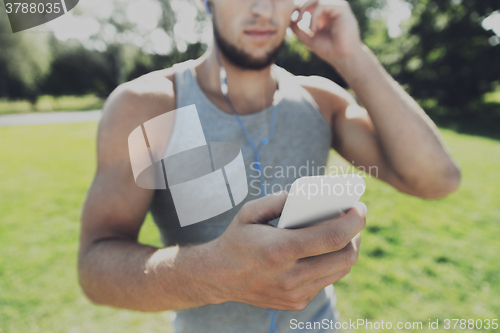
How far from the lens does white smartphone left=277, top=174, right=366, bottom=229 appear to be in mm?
527

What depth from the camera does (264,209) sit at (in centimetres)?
62

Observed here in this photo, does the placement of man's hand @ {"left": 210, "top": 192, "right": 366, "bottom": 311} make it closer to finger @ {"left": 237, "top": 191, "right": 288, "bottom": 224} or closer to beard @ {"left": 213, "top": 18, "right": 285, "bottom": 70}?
finger @ {"left": 237, "top": 191, "right": 288, "bottom": 224}

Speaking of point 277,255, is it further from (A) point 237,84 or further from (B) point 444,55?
(B) point 444,55

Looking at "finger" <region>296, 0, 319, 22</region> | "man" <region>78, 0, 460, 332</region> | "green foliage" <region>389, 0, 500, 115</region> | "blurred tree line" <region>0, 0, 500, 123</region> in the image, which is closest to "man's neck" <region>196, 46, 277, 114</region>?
"man" <region>78, 0, 460, 332</region>

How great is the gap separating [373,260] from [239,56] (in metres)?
2.44

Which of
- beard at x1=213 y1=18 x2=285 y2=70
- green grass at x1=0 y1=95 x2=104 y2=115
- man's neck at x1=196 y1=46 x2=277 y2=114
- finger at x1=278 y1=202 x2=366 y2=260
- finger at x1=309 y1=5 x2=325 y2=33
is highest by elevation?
finger at x1=309 y1=5 x2=325 y2=33

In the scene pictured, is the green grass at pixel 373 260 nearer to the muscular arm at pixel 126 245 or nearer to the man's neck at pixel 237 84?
the muscular arm at pixel 126 245

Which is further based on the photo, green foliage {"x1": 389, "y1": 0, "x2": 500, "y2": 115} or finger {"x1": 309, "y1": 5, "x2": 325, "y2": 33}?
green foliage {"x1": 389, "y1": 0, "x2": 500, "y2": 115}

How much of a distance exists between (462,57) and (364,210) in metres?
14.7

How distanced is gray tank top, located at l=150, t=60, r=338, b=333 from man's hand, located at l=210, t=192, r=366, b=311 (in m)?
0.32

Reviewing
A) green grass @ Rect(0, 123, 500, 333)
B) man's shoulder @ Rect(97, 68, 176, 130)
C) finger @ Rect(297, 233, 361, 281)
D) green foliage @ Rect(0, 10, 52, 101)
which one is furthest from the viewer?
green foliage @ Rect(0, 10, 52, 101)

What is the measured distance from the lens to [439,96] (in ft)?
39.8

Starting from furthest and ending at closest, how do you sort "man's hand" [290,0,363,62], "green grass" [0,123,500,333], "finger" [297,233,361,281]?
"green grass" [0,123,500,333], "man's hand" [290,0,363,62], "finger" [297,233,361,281]

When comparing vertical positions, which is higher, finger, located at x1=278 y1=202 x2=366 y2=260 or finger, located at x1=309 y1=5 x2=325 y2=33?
finger, located at x1=309 y1=5 x2=325 y2=33
